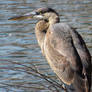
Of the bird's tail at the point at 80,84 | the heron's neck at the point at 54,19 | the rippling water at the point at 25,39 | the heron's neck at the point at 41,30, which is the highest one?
the heron's neck at the point at 54,19

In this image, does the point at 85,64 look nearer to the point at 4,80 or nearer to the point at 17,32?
the point at 4,80

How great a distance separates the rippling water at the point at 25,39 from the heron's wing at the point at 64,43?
0.66 meters

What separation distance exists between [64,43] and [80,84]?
689 mm

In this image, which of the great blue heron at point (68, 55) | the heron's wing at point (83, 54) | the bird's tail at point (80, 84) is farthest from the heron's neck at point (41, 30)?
the bird's tail at point (80, 84)

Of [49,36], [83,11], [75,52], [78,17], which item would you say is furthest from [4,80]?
[83,11]

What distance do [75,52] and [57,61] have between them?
0.47 m

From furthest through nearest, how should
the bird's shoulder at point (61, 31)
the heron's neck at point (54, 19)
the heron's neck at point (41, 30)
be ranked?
the heron's neck at point (41, 30)
the heron's neck at point (54, 19)
the bird's shoulder at point (61, 31)

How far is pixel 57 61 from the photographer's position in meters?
6.64

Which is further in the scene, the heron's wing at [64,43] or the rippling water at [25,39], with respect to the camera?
the rippling water at [25,39]

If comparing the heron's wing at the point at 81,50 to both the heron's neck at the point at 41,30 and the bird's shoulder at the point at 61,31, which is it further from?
the heron's neck at the point at 41,30

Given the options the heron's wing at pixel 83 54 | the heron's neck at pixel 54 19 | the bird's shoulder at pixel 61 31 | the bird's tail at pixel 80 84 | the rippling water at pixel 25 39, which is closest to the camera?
the bird's tail at pixel 80 84

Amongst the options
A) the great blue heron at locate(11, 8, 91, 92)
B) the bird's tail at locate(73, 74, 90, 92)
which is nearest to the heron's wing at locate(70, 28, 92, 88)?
the great blue heron at locate(11, 8, 91, 92)

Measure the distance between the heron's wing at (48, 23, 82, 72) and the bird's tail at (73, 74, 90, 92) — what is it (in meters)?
0.12

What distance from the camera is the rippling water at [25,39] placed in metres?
8.26
